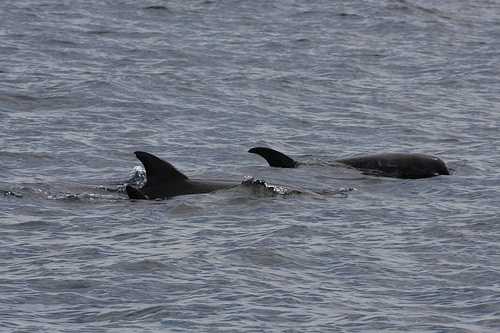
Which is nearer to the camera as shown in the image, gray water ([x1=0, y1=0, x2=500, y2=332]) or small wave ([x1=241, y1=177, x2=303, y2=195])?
gray water ([x1=0, y1=0, x2=500, y2=332])

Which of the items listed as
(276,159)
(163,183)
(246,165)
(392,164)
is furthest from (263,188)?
(392,164)

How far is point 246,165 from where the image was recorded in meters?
19.5

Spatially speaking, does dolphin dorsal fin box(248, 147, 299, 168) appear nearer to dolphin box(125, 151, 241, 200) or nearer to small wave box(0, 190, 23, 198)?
dolphin box(125, 151, 241, 200)

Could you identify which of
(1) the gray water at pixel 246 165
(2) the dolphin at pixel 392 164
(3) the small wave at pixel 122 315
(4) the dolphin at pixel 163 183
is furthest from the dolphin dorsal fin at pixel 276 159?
(3) the small wave at pixel 122 315

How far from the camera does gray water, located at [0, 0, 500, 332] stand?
12344 millimetres

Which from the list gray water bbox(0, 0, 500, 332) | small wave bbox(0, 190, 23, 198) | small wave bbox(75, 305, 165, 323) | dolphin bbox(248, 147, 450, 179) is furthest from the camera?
dolphin bbox(248, 147, 450, 179)

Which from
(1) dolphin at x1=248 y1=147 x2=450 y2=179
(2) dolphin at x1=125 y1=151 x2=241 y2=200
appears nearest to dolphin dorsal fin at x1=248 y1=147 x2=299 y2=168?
(1) dolphin at x1=248 y1=147 x2=450 y2=179

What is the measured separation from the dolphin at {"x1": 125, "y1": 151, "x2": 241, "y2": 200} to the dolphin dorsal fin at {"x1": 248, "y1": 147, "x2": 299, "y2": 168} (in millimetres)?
1933

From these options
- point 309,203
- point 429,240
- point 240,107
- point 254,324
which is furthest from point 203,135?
point 254,324

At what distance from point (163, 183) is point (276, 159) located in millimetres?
2662

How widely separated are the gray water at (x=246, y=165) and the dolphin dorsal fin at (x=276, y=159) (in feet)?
0.76

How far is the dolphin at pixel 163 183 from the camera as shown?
16.5 m

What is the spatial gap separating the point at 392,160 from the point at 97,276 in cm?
727

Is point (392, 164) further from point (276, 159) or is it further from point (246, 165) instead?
point (246, 165)
